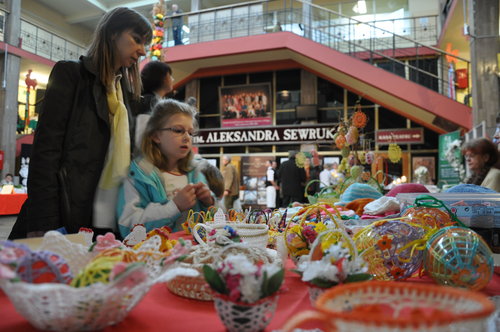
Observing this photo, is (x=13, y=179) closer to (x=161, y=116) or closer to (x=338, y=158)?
(x=338, y=158)

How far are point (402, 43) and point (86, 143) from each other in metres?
11.1

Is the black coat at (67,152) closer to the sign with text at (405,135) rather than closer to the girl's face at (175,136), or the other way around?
the girl's face at (175,136)

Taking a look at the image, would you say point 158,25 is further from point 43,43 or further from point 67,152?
point 43,43

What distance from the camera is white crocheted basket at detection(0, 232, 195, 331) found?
17.9 inches

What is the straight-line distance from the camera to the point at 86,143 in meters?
1.45

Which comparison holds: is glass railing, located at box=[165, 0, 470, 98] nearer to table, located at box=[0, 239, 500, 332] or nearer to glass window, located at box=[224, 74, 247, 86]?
glass window, located at box=[224, 74, 247, 86]

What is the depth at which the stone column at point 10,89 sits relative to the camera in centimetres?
1048

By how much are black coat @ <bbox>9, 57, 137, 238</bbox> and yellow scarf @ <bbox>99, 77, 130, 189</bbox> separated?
3 cm

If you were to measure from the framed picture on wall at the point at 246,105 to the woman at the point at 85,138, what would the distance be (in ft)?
30.1

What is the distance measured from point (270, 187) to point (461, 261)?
853 cm

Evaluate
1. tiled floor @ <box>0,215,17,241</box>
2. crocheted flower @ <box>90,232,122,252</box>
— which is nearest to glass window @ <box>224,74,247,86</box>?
tiled floor @ <box>0,215,17,241</box>

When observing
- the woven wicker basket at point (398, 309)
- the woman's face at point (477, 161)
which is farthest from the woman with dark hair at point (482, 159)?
the woven wicker basket at point (398, 309)

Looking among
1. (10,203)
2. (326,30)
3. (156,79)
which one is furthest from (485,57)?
(10,203)

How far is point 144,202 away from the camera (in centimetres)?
154
